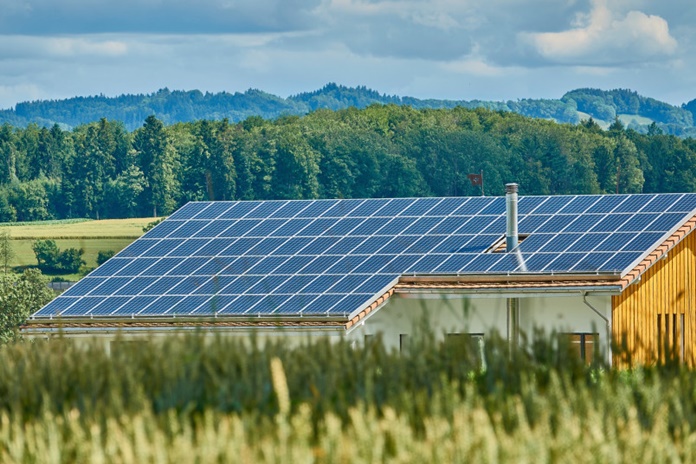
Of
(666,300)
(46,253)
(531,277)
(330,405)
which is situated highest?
(46,253)

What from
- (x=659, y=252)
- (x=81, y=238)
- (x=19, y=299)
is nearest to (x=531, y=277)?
(x=659, y=252)

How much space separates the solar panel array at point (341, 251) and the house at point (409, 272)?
0.07 meters

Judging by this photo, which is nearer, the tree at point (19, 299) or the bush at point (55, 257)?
the tree at point (19, 299)

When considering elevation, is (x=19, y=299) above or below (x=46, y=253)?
below

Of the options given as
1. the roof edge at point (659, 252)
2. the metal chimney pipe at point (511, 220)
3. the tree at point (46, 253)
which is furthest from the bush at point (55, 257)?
the roof edge at point (659, 252)

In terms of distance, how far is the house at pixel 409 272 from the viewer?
34969 millimetres

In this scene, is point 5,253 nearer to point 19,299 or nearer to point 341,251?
point 19,299

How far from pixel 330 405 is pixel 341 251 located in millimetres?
26877

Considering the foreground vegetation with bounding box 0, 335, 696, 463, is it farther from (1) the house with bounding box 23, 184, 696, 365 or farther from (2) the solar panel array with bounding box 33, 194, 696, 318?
(2) the solar panel array with bounding box 33, 194, 696, 318

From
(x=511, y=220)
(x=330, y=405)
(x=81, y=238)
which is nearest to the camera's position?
Answer: (x=330, y=405)

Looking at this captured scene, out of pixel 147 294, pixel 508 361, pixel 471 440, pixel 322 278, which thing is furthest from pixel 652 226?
pixel 471 440

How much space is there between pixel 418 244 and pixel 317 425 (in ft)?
91.1

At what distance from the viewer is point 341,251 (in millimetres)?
39375

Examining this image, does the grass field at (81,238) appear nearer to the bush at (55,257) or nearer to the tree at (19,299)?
the bush at (55,257)
